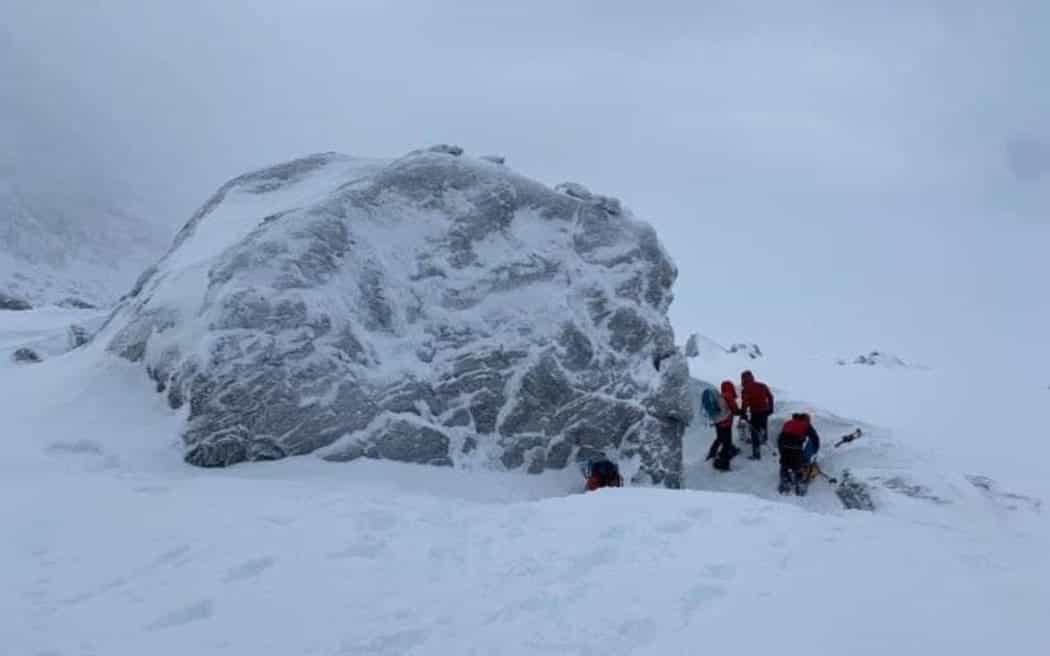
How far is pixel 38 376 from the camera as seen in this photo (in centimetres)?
1533

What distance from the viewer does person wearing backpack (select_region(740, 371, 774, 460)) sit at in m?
19.1

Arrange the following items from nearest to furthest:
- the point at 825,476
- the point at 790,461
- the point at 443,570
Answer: the point at 443,570 < the point at 790,461 < the point at 825,476

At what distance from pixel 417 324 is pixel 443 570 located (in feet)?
26.0

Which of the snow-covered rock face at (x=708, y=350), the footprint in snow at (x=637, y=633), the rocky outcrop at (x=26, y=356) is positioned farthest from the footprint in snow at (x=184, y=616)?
the snow-covered rock face at (x=708, y=350)

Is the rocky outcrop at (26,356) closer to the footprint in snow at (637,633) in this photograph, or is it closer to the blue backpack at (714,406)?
the blue backpack at (714,406)

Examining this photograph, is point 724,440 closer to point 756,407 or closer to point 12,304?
point 756,407

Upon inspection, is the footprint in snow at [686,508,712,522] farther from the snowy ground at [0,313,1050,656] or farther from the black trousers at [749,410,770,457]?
the black trousers at [749,410,770,457]

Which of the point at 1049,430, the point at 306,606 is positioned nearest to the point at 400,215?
the point at 306,606

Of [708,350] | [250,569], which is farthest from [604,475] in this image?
[708,350]

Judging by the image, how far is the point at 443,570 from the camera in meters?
8.40

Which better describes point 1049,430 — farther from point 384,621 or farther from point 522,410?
point 384,621

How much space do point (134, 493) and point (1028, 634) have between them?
995cm

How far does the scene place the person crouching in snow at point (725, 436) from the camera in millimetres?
18656

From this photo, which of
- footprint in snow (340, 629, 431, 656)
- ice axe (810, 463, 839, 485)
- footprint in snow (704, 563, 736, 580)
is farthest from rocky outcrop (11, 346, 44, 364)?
ice axe (810, 463, 839, 485)
